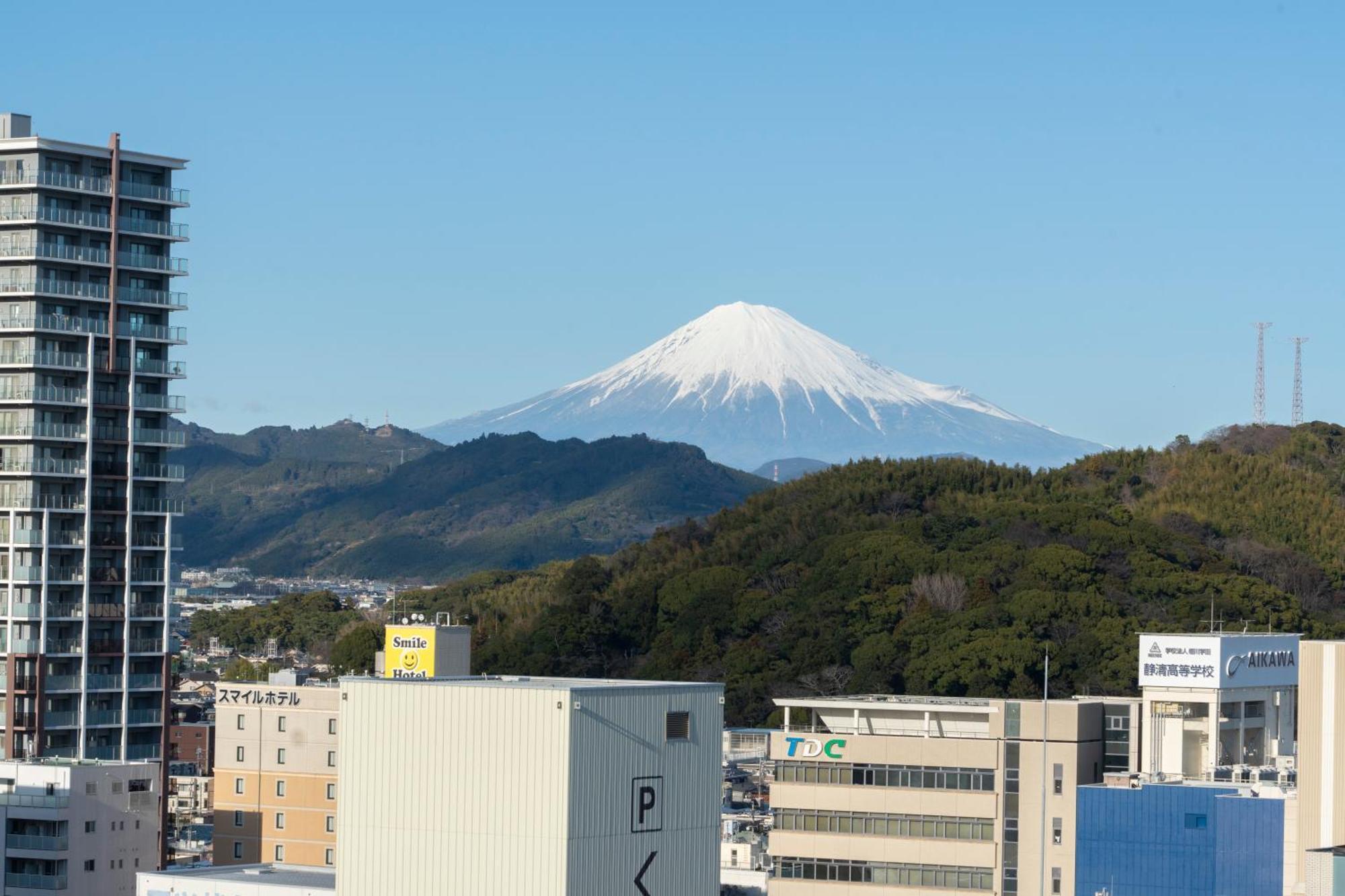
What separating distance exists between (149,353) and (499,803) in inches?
2886

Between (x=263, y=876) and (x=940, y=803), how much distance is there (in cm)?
2917

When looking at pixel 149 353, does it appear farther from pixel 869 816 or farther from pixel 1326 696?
pixel 1326 696

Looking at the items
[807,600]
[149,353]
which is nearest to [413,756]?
[149,353]

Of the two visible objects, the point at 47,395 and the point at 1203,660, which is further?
the point at 47,395

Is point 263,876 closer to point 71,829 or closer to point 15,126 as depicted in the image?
point 71,829

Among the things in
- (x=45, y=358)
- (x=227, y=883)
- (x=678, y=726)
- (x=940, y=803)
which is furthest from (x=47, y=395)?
(x=678, y=726)

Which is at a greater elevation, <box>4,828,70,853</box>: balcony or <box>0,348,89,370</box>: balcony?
<box>0,348,89,370</box>: balcony

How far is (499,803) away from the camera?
58438 mm

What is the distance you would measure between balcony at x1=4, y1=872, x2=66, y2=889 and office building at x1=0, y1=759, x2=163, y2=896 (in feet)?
0.08

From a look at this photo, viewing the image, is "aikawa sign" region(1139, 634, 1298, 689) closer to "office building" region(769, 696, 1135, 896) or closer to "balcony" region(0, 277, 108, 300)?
"office building" region(769, 696, 1135, 896)

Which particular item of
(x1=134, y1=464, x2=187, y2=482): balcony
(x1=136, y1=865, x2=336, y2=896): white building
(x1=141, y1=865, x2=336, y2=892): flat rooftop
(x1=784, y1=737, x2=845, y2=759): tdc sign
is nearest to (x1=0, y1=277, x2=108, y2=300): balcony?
(x1=134, y1=464, x2=187, y2=482): balcony

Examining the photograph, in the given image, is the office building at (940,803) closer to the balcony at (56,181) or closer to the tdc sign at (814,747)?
the tdc sign at (814,747)

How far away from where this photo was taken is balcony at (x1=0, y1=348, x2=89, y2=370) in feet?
401

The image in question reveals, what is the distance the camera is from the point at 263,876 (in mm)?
83500
